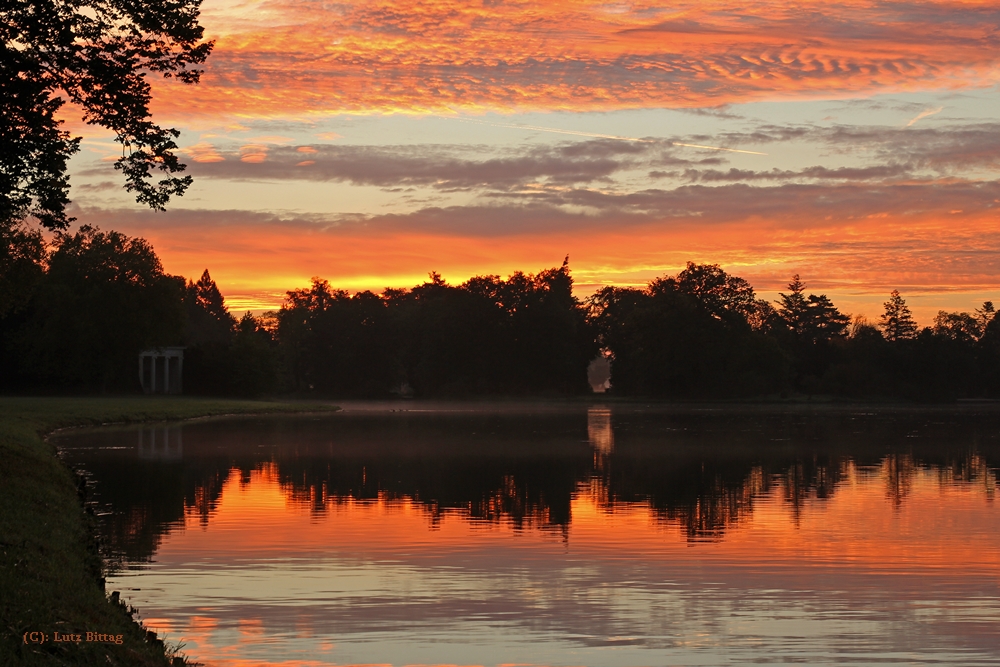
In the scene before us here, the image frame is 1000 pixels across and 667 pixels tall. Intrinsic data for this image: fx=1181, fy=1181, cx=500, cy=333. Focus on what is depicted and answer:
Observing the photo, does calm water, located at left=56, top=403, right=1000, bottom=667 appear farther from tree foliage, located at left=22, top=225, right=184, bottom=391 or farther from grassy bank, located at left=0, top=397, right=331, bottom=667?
tree foliage, located at left=22, top=225, right=184, bottom=391

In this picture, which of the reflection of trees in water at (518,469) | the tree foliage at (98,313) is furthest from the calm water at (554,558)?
the tree foliage at (98,313)

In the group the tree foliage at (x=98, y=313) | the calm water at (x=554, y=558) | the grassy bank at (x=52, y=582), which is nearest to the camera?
the grassy bank at (x=52, y=582)

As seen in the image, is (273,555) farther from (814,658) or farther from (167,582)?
(814,658)

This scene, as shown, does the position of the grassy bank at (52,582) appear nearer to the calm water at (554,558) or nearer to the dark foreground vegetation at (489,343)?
the calm water at (554,558)

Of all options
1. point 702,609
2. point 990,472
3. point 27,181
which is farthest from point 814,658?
point 990,472

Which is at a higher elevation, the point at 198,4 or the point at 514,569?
the point at 198,4

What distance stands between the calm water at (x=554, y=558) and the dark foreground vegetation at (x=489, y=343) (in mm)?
66608

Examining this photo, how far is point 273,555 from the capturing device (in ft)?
63.8

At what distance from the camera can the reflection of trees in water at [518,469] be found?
25.7 metres

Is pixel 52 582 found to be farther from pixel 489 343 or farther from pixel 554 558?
pixel 489 343

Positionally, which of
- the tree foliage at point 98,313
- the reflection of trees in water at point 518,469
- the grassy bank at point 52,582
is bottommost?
the reflection of trees in water at point 518,469

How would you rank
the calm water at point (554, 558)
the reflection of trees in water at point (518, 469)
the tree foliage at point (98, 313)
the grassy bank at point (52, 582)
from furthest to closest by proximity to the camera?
1. the tree foliage at point (98, 313)
2. the reflection of trees in water at point (518, 469)
3. the calm water at point (554, 558)
4. the grassy bank at point (52, 582)

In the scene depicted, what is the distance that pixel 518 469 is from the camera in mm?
37094

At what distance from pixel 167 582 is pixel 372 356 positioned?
514 feet
